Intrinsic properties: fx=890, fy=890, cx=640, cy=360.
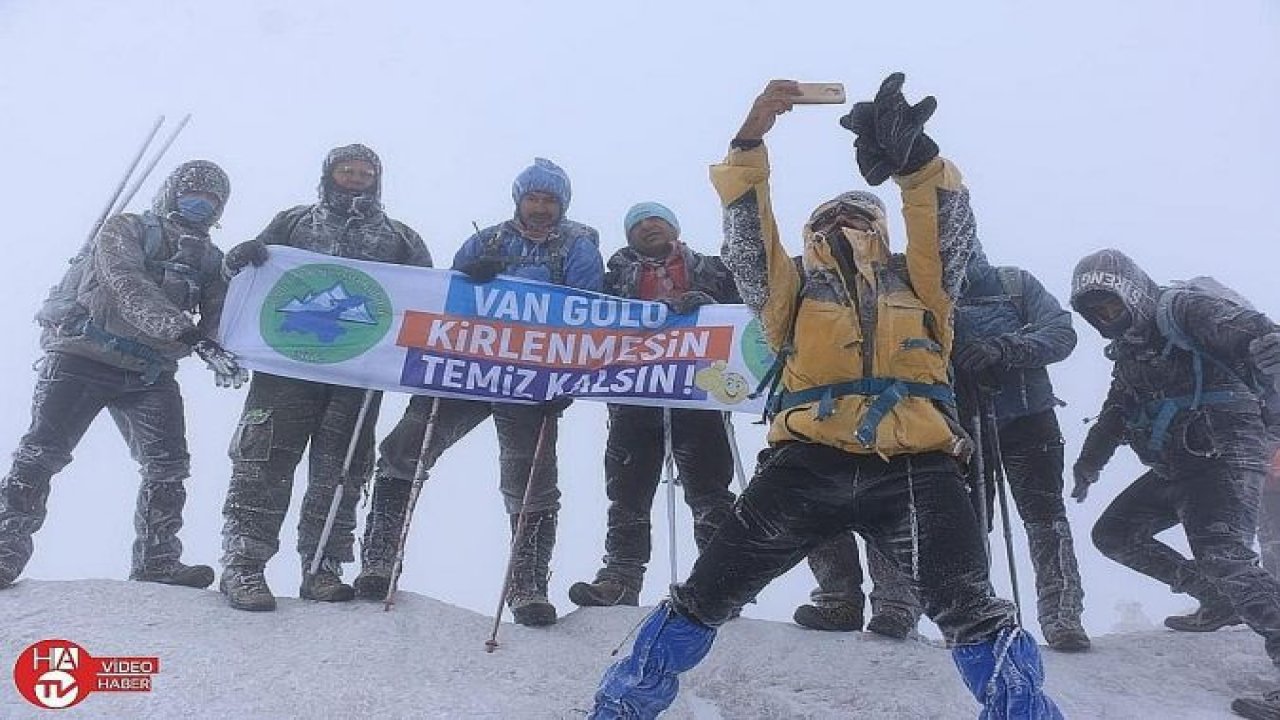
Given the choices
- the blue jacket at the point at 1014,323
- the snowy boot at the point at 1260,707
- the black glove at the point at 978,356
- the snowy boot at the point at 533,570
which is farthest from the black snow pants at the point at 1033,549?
the snowy boot at the point at 533,570

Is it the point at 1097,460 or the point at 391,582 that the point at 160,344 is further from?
the point at 1097,460

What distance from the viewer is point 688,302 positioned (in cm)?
716

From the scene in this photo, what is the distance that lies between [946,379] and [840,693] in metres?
2.21

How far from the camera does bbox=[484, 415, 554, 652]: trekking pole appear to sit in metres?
5.72

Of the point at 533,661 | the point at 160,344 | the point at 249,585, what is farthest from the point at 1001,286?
the point at 160,344

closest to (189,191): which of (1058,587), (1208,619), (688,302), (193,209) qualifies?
(193,209)

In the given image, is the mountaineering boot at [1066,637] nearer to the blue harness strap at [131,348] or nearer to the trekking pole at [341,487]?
the trekking pole at [341,487]

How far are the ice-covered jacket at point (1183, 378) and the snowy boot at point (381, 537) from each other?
5309 mm

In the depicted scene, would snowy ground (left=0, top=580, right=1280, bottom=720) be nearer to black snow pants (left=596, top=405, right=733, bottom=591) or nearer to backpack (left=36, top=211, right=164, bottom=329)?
black snow pants (left=596, top=405, right=733, bottom=591)

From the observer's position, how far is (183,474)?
7105 mm

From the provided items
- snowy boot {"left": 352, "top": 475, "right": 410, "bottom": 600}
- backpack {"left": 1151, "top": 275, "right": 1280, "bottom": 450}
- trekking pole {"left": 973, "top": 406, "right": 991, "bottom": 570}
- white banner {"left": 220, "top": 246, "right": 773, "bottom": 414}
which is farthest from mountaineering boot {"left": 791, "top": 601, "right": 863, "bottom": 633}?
snowy boot {"left": 352, "top": 475, "right": 410, "bottom": 600}

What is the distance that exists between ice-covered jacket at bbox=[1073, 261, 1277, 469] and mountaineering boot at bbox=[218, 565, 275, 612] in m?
6.24

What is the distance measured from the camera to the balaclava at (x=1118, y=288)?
21.1ft

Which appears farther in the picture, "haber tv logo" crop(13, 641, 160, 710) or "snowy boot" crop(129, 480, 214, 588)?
"snowy boot" crop(129, 480, 214, 588)
